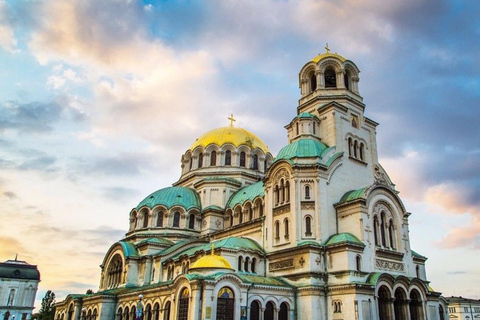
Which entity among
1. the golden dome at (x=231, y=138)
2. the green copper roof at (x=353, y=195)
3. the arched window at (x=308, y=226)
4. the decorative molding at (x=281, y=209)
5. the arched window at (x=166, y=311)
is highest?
the golden dome at (x=231, y=138)

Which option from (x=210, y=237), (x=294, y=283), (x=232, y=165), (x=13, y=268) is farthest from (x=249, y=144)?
(x=13, y=268)

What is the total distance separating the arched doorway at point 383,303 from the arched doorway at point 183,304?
13.1 metres

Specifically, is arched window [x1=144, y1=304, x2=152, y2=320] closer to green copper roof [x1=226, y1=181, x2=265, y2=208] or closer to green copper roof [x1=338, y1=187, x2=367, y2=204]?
green copper roof [x1=226, y1=181, x2=265, y2=208]

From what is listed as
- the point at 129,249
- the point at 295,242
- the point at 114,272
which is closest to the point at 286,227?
the point at 295,242

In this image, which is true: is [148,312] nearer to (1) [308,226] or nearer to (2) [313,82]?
(1) [308,226]

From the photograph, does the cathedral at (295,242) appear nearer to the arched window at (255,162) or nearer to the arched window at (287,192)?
the arched window at (287,192)

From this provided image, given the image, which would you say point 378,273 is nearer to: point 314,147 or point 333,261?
point 333,261

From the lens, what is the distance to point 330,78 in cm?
4178

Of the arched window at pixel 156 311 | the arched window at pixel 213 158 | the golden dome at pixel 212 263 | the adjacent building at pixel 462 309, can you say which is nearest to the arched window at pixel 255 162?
the arched window at pixel 213 158

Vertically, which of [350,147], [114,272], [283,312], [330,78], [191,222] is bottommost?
[283,312]

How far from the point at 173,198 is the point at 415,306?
2517cm

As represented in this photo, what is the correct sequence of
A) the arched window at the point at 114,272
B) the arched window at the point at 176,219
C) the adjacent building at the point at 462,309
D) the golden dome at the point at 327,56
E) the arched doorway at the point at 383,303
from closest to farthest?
the arched doorway at the point at 383,303 < the golden dome at the point at 327,56 < the arched window at the point at 114,272 < the arched window at the point at 176,219 < the adjacent building at the point at 462,309

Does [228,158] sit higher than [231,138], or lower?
lower

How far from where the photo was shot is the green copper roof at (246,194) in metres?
40.8
